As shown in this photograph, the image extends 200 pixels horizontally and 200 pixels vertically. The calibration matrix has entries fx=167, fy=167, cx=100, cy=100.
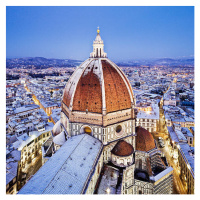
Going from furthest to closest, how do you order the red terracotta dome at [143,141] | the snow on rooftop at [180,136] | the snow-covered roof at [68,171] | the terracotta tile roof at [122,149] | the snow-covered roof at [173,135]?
the snow-covered roof at [173,135]
the snow on rooftop at [180,136]
the red terracotta dome at [143,141]
the terracotta tile roof at [122,149]
the snow-covered roof at [68,171]

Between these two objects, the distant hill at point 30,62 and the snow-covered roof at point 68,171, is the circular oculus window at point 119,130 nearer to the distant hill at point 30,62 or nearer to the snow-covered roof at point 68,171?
the snow-covered roof at point 68,171

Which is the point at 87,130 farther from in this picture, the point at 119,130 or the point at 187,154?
the point at 187,154

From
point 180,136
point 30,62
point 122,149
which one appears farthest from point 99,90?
point 30,62

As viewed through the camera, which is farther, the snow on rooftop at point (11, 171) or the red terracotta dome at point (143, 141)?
the red terracotta dome at point (143, 141)

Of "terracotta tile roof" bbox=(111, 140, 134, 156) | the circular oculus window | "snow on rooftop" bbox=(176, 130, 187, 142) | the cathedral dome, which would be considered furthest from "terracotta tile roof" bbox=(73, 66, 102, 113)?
"snow on rooftop" bbox=(176, 130, 187, 142)

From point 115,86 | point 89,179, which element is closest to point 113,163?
point 89,179

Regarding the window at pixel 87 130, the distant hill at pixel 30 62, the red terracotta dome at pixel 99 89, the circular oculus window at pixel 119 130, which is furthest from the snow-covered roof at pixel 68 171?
the distant hill at pixel 30 62

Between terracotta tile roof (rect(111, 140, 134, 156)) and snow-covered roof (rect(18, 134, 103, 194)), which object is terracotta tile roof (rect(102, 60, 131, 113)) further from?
snow-covered roof (rect(18, 134, 103, 194))
